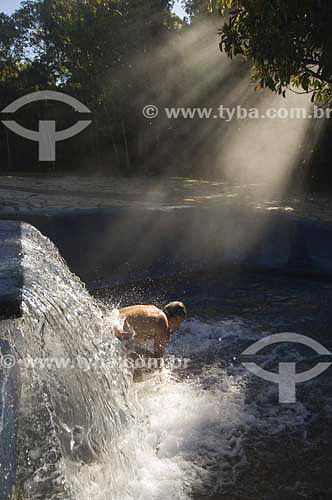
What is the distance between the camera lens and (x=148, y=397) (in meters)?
4.04

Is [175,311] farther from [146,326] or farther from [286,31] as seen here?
[286,31]

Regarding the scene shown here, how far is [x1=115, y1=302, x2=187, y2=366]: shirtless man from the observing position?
4.01 meters

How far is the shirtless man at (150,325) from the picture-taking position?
13.2 feet

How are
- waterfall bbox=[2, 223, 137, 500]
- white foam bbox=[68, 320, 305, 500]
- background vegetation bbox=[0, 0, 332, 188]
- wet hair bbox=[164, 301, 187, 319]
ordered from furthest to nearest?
background vegetation bbox=[0, 0, 332, 188]
wet hair bbox=[164, 301, 187, 319]
white foam bbox=[68, 320, 305, 500]
waterfall bbox=[2, 223, 137, 500]

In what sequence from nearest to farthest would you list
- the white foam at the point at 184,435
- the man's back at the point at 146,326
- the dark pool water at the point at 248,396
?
1. the white foam at the point at 184,435
2. the dark pool water at the point at 248,396
3. the man's back at the point at 146,326

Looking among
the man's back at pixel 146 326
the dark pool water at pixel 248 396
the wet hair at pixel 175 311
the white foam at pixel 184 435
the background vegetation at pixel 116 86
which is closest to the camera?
the white foam at pixel 184 435

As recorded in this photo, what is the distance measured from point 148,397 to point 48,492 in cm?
194

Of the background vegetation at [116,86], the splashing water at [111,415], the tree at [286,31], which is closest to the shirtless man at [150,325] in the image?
the splashing water at [111,415]

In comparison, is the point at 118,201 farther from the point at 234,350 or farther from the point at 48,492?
the point at 48,492

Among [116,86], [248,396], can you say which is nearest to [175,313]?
[248,396]

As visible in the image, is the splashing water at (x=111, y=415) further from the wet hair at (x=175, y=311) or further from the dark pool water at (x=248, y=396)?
the wet hair at (x=175, y=311)

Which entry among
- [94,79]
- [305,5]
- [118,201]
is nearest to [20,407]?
[305,5]

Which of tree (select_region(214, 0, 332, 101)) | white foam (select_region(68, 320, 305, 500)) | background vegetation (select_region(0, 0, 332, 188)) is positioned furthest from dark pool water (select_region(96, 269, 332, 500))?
background vegetation (select_region(0, 0, 332, 188))

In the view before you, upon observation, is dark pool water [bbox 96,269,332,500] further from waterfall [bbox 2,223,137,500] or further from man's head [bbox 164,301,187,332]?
man's head [bbox 164,301,187,332]
